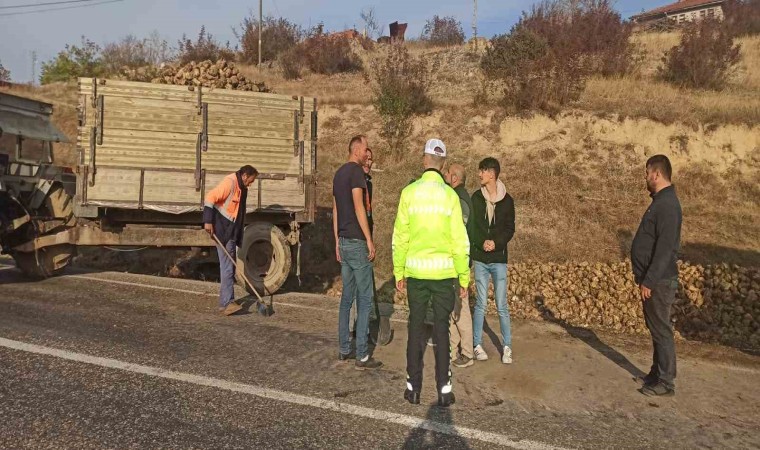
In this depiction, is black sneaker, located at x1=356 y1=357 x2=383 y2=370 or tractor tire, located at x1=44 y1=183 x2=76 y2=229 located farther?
tractor tire, located at x1=44 y1=183 x2=76 y2=229

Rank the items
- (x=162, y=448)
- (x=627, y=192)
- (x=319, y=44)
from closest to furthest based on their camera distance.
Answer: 1. (x=162, y=448)
2. (x=627, y=192)
3. (x=319, y=44)

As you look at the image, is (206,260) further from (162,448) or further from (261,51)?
(261,51)

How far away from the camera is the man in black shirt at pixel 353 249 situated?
4809mm

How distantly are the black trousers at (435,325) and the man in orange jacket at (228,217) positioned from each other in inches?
122

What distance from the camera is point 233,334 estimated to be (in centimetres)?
557

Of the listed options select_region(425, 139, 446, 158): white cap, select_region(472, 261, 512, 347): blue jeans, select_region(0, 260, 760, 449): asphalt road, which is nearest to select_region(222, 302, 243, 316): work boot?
select_region(0, 260, 760, 449): asphalt road

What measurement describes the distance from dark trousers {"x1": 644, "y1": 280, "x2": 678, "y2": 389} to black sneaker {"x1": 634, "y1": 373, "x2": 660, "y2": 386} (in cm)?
4

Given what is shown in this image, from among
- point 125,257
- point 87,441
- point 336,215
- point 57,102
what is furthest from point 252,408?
point 57,102

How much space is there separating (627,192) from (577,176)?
1528 mm

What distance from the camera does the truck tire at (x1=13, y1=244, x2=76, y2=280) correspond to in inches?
329

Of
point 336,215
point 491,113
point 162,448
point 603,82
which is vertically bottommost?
point 162,448

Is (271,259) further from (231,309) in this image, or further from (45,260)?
(45,260)

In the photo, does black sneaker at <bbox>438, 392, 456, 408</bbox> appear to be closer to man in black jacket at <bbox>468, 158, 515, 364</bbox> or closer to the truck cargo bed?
man in black jacket at <bbox>468, 158, 515, 364</bbox>

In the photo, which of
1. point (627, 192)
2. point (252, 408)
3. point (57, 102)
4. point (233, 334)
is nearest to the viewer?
point (252, 408)
